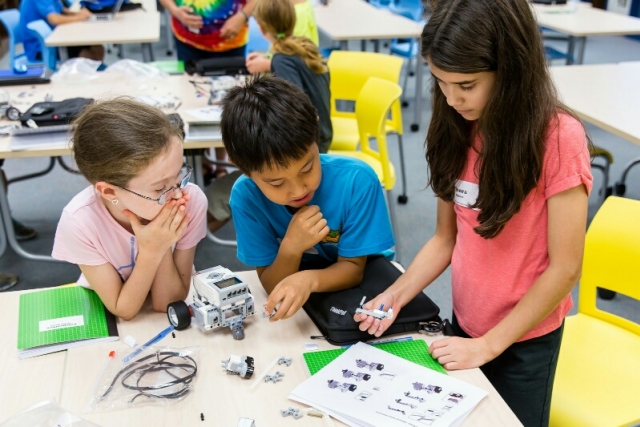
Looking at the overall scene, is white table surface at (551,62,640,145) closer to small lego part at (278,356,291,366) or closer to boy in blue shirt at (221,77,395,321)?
boy in blue shirt at (221,77,395,321)

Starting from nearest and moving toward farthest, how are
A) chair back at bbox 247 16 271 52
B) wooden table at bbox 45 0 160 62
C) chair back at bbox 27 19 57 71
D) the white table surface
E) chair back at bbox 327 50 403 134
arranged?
the white table surface, chair back at bbox 327 50 403 134, wooden table at bbox 45 0 160 62, chair back at bbox 27 19 57 71, chair back at bbox 247 16 271 52

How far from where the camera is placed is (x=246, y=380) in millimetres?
1223

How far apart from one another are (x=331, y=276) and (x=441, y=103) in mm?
452

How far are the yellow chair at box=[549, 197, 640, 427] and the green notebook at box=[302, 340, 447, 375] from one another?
17.1 inches

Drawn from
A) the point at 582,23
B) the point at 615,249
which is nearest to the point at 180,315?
the point at 615,249

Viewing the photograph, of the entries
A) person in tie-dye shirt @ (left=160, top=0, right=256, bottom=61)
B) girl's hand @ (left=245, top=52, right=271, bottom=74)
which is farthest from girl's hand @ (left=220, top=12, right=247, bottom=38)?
girl's hand @ (left=245, top=52, right=271, bottom=74)

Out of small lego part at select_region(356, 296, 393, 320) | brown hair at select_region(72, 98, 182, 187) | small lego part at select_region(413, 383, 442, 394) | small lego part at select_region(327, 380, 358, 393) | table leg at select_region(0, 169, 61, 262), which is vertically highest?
brown hair at select_region(72, 98, 182, 187)

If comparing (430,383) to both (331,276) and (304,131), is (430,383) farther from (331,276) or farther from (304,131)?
(304,131)

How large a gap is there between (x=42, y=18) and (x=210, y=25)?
1.61 metres

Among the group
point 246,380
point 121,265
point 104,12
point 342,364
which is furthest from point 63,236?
point 104,12

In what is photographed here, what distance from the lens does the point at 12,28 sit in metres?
4.34

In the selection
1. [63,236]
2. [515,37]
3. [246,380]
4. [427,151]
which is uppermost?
[515,37]

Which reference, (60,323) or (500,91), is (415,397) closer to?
(500,91)

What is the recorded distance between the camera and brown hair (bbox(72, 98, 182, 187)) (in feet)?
4.49
